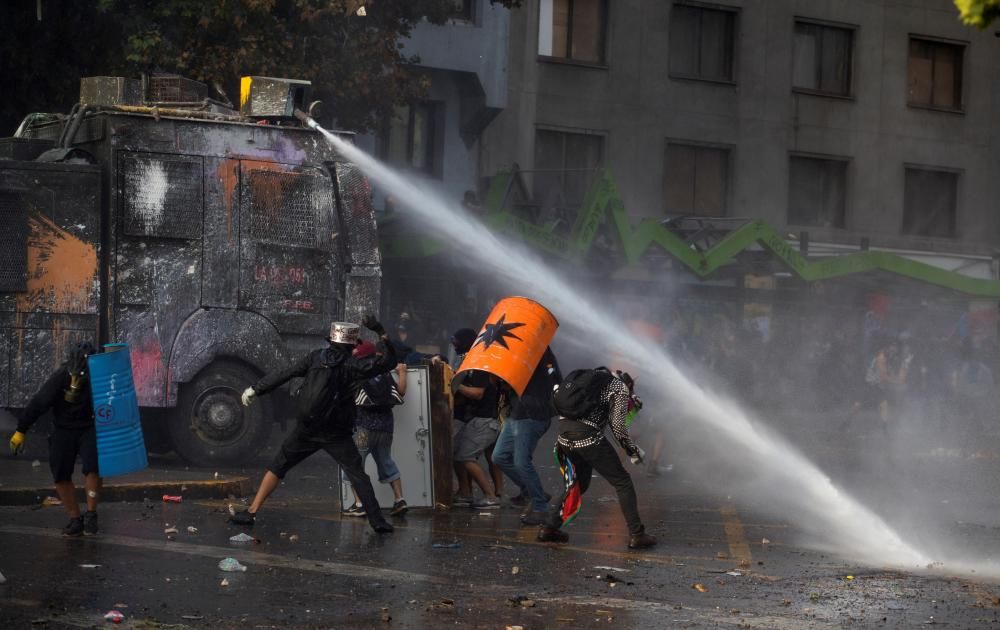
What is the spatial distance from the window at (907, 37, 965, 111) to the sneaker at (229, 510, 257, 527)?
26.0m

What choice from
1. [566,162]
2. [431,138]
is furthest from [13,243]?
[566,162]

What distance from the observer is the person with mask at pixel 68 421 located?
9.76 meters

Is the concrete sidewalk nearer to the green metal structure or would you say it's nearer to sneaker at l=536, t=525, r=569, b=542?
sneaker at l=536, t=525, r=569, b=542

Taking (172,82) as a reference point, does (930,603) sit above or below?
below

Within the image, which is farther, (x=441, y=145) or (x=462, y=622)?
(x=441, y=145)

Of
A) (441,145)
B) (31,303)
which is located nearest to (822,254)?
(441,145)

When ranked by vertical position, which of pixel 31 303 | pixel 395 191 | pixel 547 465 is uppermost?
pixel 395 191

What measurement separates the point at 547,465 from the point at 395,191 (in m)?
3.48

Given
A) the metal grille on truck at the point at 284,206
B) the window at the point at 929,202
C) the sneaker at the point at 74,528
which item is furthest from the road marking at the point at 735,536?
the window at the point at 929,202

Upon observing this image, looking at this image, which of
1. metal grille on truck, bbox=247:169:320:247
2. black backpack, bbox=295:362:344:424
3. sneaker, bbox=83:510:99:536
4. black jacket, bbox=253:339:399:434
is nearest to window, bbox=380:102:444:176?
metal grille on truck, bbox=247:169:320:247

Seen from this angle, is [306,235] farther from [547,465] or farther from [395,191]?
[547,465]

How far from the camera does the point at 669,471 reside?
635 inches

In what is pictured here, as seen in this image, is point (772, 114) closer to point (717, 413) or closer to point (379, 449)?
point (717, 413)

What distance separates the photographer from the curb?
11289 mm
